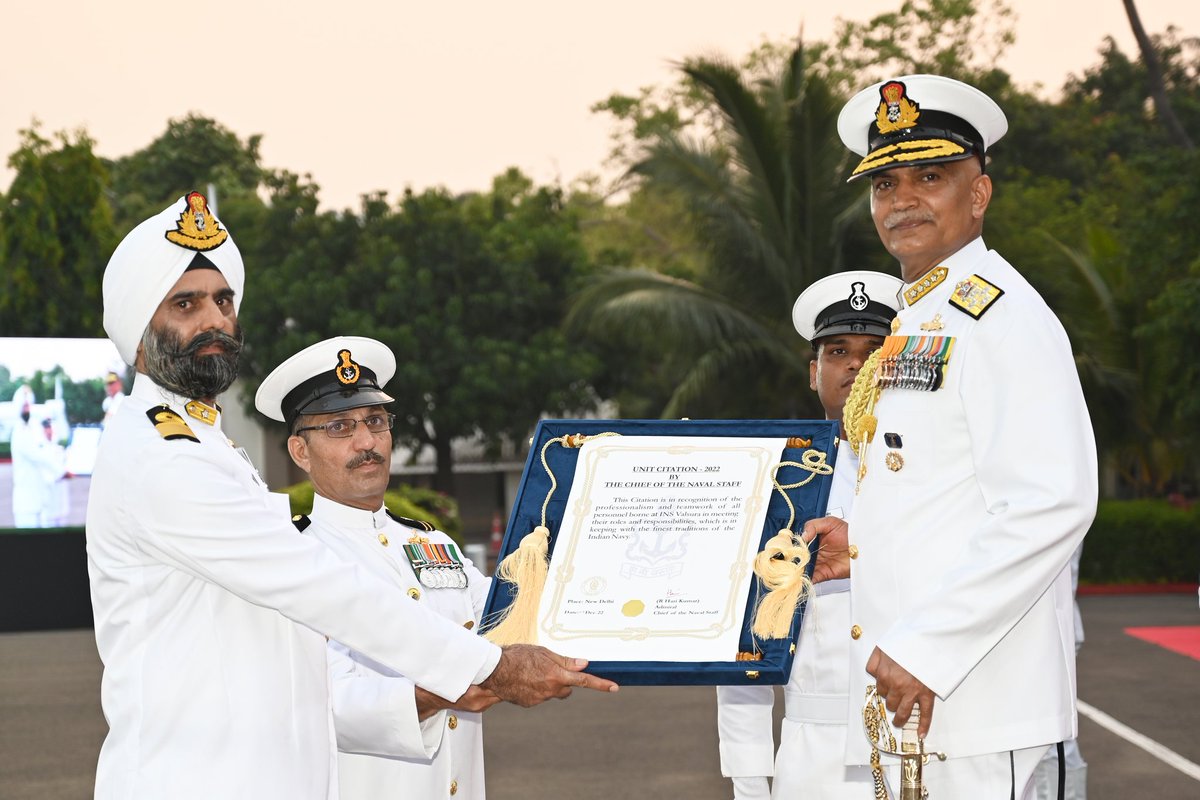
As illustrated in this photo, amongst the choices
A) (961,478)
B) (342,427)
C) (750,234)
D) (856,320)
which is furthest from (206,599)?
(750,234)

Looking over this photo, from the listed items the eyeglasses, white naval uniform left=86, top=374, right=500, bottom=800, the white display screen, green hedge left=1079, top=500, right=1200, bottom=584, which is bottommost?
green hedge left=1079, top=500, right=1200, bottom=584

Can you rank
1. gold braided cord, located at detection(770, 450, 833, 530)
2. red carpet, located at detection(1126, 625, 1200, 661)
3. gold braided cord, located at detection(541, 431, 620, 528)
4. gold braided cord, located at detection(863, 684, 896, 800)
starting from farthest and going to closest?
red carpet, located at detection(1126, 625, 1200, 661) < gold braided cord, located at detection(541, 431, 620, 528) < gold braided cord, located at detection(770, 450, 833, 530) < gold braided cord, located at detection(863, 684, 896, 800)

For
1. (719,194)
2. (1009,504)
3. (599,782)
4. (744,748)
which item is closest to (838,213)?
(719,194)

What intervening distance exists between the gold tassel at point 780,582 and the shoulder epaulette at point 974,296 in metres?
0.72

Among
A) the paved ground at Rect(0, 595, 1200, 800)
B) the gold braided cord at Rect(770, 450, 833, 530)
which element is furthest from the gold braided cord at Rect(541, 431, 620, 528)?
the paved ground at Rect(0, 595, 1200, 800)

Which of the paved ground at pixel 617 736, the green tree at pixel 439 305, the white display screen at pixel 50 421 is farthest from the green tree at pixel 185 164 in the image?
the paved ground at pixel 617 736

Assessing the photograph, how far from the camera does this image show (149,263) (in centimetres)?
345

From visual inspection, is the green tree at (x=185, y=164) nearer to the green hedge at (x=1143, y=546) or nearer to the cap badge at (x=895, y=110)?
the green hedge at (x=1143, y=546)

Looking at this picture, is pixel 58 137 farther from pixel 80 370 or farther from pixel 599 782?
pixel 599 782

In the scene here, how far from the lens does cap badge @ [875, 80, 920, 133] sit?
3.34 metres

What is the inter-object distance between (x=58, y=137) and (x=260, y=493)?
30.5m

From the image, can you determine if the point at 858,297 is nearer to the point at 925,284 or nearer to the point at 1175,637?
the point at 925,284

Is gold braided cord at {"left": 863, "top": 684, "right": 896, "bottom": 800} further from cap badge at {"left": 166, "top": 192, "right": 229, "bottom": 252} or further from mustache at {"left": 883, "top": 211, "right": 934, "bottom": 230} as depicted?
cap badge at {"left": 166, "top": 192, "right": 229, "bottom": 252}

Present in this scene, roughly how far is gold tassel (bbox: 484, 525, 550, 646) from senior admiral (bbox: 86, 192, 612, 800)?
5 centimetres
